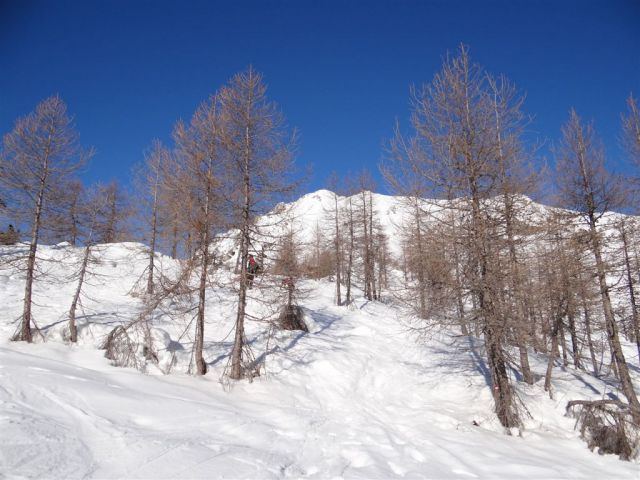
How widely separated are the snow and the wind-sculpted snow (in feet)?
0.11

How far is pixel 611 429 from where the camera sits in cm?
706

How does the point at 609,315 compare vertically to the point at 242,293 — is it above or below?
below

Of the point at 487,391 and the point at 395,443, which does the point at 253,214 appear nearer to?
the point at 395,443

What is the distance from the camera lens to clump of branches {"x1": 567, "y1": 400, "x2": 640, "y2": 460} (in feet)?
22.3

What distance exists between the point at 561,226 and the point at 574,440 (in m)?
5.61

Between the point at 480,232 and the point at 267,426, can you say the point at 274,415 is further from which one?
Answer: the point at 480,232

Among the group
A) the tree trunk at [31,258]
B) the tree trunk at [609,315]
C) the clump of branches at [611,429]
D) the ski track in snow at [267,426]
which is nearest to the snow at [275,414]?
the ski track in snow at [267,426]

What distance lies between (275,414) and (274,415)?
0.25 feet

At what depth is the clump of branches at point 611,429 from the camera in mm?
6801

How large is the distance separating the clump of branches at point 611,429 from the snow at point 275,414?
343 mm

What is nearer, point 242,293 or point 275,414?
point 275,414

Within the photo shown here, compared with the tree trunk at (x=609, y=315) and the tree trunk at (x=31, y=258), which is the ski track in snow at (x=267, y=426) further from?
the tree trunk at (x=609, y=315)

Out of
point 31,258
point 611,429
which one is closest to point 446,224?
point 611,429

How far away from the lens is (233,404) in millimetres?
7395
